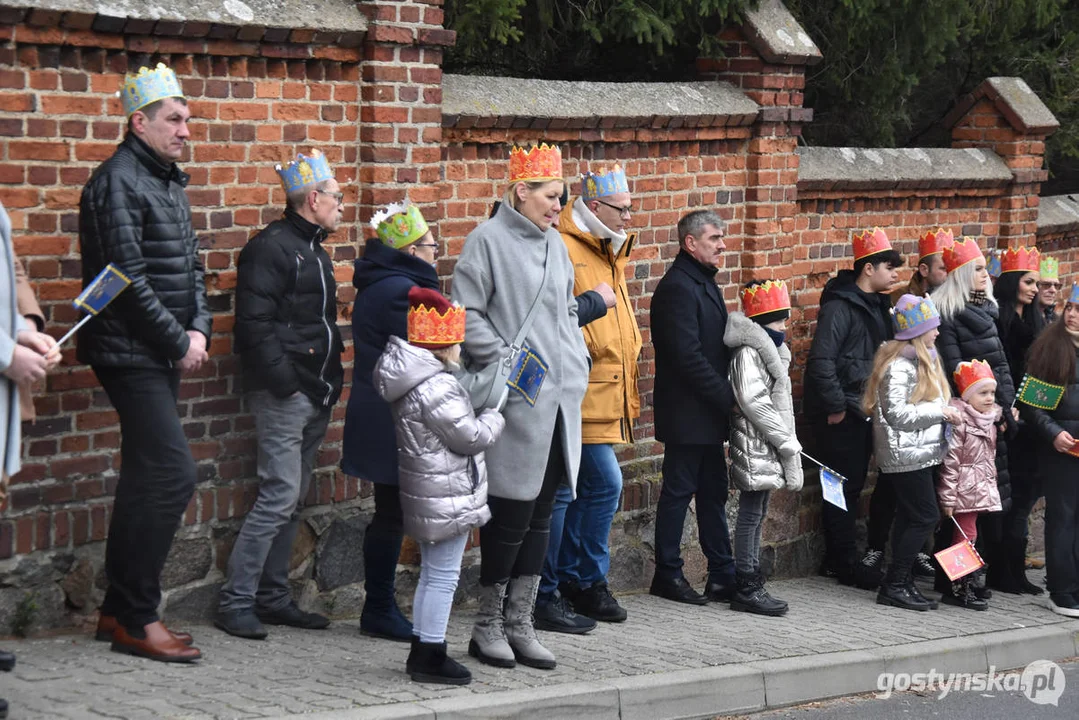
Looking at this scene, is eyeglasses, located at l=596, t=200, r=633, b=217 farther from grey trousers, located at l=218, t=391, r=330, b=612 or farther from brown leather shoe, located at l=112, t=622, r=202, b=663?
brown leather shoe, located at l=112, t=622, r=202, b=663

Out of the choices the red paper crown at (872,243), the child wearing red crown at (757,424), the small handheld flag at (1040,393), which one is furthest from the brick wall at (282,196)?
the small handheld flag at (1040,393)

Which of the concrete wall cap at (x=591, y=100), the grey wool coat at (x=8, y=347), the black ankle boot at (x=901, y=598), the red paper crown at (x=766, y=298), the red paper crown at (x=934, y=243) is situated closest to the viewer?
the grey wool coat at (x=8, y=347)

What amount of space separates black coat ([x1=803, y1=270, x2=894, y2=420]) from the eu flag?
4593 millimetres

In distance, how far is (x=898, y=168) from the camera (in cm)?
1077

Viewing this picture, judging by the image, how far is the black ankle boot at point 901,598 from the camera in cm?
889

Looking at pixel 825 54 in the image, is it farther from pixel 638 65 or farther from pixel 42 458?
pixel 42 458

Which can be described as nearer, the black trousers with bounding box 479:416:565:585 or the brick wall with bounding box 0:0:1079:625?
the brick wall with bounding box 0:0:1079:625

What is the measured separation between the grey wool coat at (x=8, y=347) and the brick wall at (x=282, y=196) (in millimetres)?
838

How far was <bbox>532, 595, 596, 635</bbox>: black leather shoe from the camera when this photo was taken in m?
7.46

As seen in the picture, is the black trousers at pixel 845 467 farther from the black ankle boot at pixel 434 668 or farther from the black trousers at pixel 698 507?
the black ankle boot at pixel 434 668

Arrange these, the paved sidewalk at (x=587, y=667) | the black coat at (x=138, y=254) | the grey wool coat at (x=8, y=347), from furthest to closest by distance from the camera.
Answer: the black coat at (x=138, y=254) → the paved sidewalk at (x=587, y=667) → the grey wool coat at (x=8, y=347)

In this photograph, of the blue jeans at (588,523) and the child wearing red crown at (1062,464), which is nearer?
the blue jeans at (588,523)

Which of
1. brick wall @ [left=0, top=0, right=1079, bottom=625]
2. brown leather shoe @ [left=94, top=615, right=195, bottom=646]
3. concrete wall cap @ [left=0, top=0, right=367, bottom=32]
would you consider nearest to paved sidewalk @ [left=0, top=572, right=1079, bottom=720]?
brown leather shoe @ [left=94, top=615, right=195, bottom=646]

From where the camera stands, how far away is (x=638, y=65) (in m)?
10.2
